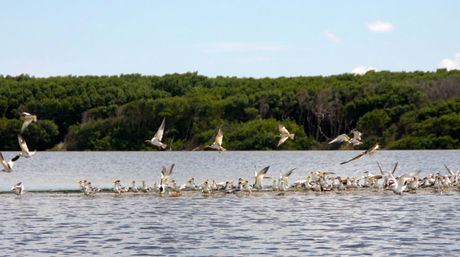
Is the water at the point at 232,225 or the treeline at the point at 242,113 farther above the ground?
the treeline at the point at 242,113

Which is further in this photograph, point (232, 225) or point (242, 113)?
point (242, 113)

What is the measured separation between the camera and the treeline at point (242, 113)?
97750mm

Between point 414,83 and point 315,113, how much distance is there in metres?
15.2

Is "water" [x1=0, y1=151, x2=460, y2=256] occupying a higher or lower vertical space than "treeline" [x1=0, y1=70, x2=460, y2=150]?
lower

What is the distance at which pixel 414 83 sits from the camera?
111 metres

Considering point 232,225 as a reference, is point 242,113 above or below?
above

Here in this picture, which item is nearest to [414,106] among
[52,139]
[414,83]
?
[414,83]

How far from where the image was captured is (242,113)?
114 metres

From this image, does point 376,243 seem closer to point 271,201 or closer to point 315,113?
point 271,201

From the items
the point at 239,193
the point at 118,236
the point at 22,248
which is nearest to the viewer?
the point at 22,248

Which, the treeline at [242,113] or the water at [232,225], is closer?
the water at [232,225]

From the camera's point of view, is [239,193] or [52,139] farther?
[52,139]

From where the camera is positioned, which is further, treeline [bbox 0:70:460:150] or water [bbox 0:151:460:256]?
treeline [bbox 0:70:460:150]

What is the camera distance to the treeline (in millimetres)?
97750
